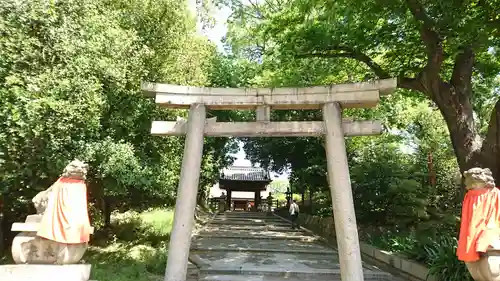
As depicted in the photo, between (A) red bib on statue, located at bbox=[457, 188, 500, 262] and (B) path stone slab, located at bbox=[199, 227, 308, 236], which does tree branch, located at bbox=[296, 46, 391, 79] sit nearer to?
(A) red bib on statue, located at bbox=[457, 188, 500, 262]

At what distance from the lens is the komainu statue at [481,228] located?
15.9 ft

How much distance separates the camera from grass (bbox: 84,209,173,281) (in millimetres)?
9438

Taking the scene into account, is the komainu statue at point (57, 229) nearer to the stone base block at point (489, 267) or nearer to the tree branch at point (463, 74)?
the stone base block at point (489, 267)

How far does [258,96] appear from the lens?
293 inches

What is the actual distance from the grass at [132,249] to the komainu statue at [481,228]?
22.6 feet

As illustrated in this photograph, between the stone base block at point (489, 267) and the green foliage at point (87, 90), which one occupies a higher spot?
the green foliage at point (87, 90)

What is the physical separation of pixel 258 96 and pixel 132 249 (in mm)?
7904

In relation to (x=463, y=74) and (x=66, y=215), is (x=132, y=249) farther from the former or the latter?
(x=463, y=74)

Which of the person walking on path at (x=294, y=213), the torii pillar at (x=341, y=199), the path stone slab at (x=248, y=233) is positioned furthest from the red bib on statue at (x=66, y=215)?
the person walking on path at (x=294, y=213)

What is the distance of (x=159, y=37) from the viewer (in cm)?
1131

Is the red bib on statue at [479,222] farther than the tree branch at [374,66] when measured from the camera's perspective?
No

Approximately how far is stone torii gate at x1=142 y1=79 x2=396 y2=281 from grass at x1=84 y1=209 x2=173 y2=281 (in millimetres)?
3159

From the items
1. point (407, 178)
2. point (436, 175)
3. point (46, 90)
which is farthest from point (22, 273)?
point (436, 175)

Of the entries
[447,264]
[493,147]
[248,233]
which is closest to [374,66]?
[493,147]
